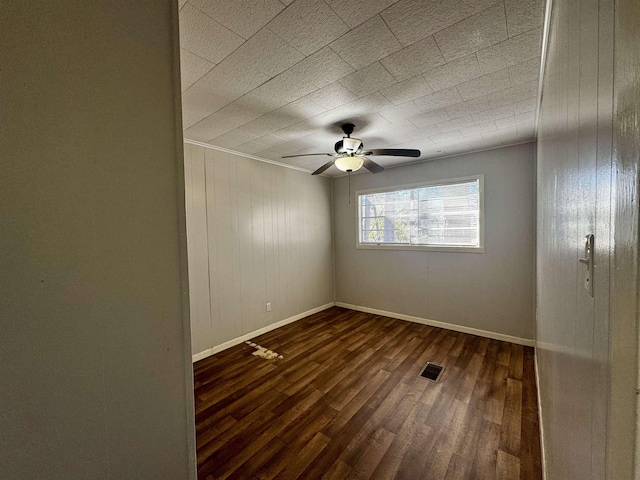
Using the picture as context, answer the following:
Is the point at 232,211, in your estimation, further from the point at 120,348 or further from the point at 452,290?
the point at 452,290

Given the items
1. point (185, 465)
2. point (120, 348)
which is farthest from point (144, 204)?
point (185, 465)

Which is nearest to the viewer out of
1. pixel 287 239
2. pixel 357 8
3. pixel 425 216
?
pixel 357 8

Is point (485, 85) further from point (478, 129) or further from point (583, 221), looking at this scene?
point (583, 221)

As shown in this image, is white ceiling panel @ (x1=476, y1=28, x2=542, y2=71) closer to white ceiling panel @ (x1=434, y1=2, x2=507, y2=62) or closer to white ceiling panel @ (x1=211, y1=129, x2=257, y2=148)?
white ceiling panel @ (x1=434, y1=2, x2=507, y2=62)

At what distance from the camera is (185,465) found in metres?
0.81

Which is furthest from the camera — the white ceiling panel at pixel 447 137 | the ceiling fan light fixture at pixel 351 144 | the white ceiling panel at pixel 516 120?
the white ceiling panel at pixel 447 137

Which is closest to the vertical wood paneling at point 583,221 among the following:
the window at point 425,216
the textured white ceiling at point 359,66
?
the textured white ceiling at point 359,66

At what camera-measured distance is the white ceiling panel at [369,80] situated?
62.5 inches

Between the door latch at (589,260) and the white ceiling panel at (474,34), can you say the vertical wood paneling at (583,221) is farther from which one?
the white ceiling panel at (474,34)

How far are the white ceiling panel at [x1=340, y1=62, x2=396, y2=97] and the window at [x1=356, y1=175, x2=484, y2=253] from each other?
220 cm

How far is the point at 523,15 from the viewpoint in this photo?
3.92ft

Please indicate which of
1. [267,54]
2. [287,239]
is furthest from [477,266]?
[267,54]

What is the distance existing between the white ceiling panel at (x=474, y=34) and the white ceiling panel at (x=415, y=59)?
40 mm

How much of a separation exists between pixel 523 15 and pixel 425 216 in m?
2.70
